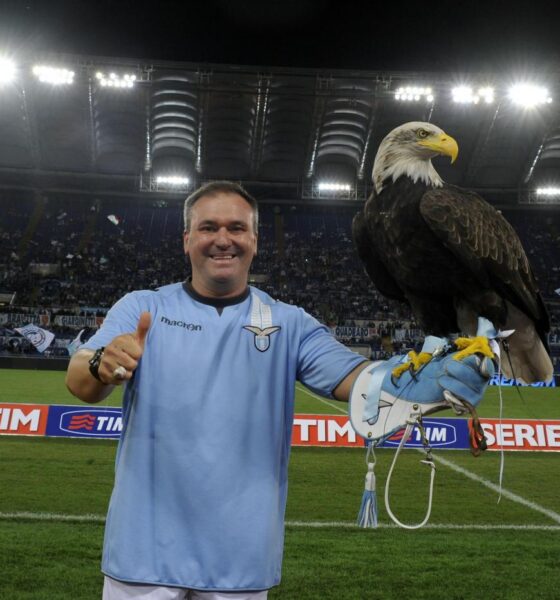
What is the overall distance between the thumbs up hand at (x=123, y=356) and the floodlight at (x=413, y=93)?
2636 cm

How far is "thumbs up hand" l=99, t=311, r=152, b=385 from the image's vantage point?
5.55 ft

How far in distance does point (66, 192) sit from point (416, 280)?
34147mm

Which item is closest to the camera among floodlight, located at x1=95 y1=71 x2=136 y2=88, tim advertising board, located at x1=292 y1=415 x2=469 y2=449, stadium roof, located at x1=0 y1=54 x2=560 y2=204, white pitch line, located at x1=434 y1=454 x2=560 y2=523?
white pitch line, located at x1=434 y1=454 x2=560 y2=523

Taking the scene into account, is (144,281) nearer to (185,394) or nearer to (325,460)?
(325,460)

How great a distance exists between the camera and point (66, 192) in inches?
1395

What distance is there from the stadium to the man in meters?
2.25

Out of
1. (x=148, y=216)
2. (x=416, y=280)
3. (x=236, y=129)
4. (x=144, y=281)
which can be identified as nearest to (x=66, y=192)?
(x=148, y=216)

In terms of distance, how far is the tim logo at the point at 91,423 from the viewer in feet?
27.7

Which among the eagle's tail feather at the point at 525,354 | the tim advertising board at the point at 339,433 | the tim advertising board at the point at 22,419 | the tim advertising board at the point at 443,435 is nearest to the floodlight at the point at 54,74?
the tim advertising board at the point at 22,419

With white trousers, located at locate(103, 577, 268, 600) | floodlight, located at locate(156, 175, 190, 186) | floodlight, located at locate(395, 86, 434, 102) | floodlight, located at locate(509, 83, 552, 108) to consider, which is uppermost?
floodlight, located at locate(395, 86, 434, 102)

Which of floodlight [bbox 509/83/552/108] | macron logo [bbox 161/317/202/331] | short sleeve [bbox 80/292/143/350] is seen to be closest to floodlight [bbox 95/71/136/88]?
floodlight [bbox 509/83/552/108]

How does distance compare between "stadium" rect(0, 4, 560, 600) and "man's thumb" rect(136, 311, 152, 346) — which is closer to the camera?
"man's thumb" rect(136, 311, 152, 346)

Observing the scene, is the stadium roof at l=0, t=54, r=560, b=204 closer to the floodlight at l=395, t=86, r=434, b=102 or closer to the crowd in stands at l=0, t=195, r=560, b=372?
the floodlight at l=395, t=86, r=434, b=102

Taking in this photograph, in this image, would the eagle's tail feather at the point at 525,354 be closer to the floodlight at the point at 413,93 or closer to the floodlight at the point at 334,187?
the floodlight at the point at 413,93
